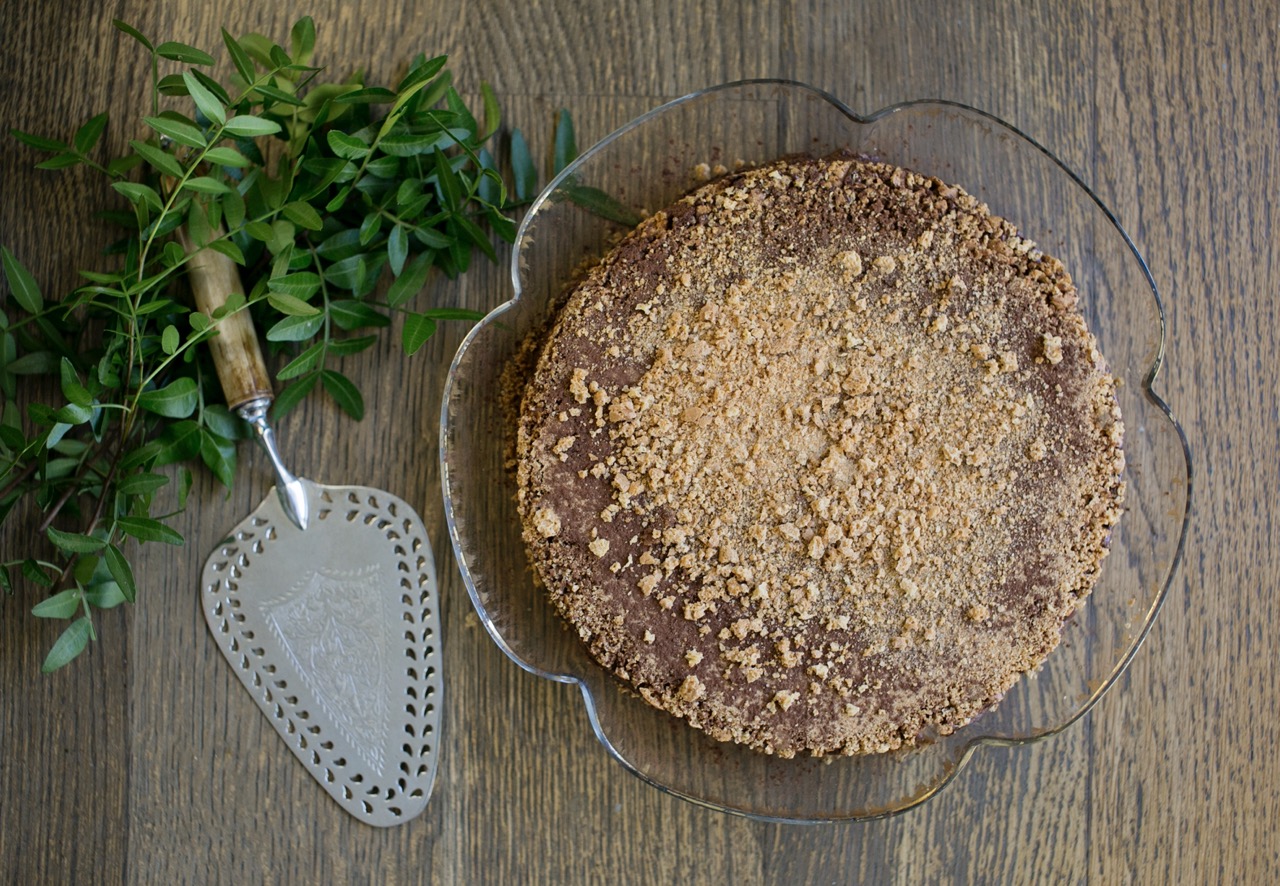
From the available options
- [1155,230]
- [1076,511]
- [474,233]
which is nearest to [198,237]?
[474,233]

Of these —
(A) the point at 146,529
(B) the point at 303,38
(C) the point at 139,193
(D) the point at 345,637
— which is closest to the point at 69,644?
A: (A) the point at 146,529

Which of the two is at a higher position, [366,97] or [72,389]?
[366,97]

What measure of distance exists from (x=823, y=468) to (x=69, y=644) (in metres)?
0.86

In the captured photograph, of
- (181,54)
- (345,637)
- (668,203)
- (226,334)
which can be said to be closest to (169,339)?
(226,334)

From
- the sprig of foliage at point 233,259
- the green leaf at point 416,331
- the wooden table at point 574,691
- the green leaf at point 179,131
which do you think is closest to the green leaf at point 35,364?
the sprig of foliage at point 233,259

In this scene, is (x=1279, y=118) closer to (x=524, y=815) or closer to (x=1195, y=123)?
(x=1195, y=123)

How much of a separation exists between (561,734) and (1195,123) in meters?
1.03

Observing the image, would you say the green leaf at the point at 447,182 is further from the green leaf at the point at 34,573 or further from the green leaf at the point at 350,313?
the green leaf at the point at 34,573

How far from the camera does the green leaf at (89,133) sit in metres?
1.00

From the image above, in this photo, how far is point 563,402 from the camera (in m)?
0.93

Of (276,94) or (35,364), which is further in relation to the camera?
(35,364)

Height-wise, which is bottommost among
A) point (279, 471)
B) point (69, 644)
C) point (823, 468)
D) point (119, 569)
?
point (69, 644)

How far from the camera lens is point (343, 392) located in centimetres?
103

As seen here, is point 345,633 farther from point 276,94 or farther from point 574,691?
point 276,94
